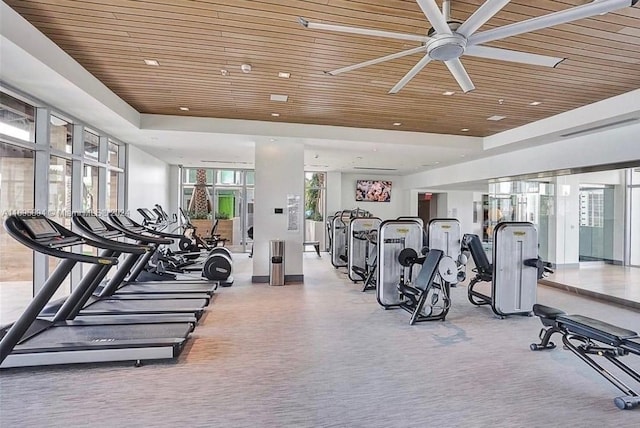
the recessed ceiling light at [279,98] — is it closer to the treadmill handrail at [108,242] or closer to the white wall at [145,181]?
the treadmill handrail at [108,242]

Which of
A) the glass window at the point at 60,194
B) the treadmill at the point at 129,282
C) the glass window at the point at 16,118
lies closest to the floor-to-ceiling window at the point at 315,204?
the treadmill at the point at 129,282

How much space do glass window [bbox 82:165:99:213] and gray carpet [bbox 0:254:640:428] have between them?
3402 millimetres

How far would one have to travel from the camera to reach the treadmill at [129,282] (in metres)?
4.08

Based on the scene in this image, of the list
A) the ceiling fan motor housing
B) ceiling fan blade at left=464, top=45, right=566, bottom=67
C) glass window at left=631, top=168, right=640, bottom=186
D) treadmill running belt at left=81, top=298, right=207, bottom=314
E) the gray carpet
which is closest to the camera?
the gray carpet

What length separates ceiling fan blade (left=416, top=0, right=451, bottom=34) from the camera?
7.30 feet

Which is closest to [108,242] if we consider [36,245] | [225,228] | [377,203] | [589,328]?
[36,245]

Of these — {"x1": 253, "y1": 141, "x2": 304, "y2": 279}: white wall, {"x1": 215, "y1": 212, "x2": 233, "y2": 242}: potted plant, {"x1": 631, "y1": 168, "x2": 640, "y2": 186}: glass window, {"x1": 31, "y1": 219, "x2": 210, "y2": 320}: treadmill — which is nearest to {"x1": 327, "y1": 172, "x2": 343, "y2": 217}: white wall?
{"x1": 215, "y1": 212, "x2": 233, "y2": 242}: potted plant

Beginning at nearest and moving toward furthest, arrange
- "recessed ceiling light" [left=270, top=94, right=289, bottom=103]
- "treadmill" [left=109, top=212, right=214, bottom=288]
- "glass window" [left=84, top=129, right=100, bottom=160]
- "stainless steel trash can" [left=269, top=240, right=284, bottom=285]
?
"treadmill" [left=109, top=212, right=214, bottom=288] < "recessed ceiling light" [left=270, top=94, right=289, bottom=103] < "glass window" [left=84, top=129, right=100, bottom=160] < "stainless steel trash can" [left=269, top=240, right=284, bottom=285]

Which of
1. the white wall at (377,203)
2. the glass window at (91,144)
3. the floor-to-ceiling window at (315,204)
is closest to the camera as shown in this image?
the glass window at (91,144)

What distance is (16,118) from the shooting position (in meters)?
4.40

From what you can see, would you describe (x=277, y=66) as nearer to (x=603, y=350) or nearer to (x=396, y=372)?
(x=396, y=372)

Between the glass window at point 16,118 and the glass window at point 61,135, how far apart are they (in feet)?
1.06

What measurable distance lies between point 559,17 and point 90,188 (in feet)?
23.4

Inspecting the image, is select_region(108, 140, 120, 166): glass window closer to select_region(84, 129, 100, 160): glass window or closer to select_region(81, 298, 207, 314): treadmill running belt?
select_region(84, 129, 100, 160): glass window
